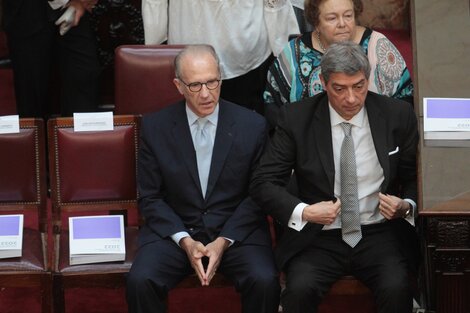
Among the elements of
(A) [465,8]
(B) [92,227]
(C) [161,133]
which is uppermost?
(A) [465,8]

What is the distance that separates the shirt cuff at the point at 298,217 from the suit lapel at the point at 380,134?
30 cm

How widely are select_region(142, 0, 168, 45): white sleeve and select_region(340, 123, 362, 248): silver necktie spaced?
1.34 meters

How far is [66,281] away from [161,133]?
2.11ft

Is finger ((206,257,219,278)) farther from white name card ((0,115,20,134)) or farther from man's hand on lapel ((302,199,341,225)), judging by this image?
white name card ((0,115,20,134))

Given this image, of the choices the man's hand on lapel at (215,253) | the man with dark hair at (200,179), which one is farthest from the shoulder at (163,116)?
the man's hand on lapel at (215,253)

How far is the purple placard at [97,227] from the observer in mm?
3891

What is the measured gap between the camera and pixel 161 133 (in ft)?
13.0

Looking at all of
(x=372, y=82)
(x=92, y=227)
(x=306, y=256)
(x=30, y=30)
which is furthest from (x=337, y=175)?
(x=30, y=30)

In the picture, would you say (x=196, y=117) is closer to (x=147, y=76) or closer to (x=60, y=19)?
(x=147, y=76)

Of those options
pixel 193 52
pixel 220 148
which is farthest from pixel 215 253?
pixel 193 52

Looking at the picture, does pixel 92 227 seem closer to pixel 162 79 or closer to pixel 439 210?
pixel 162 79

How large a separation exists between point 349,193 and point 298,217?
0.68ft

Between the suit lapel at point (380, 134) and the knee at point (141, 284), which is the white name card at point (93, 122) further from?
the suit lapel at point (380, 134)

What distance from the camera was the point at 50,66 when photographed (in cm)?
495
